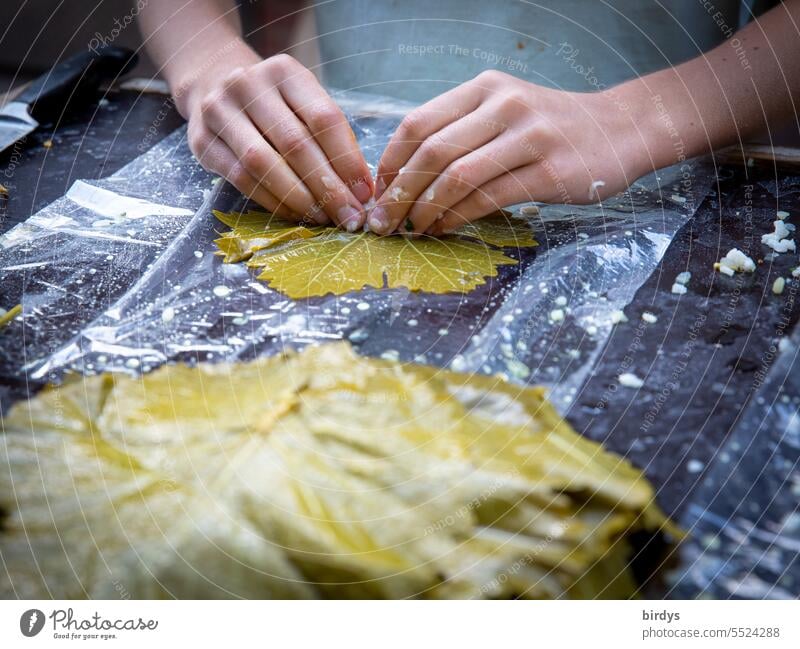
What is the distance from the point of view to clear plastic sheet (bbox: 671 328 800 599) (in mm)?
278

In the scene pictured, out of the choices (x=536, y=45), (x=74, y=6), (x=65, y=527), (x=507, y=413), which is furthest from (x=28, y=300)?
(x=74, y=6)

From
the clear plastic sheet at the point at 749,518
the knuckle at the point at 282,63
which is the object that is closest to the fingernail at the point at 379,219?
the knuckle at the point at 282,63

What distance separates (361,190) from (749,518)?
288mm

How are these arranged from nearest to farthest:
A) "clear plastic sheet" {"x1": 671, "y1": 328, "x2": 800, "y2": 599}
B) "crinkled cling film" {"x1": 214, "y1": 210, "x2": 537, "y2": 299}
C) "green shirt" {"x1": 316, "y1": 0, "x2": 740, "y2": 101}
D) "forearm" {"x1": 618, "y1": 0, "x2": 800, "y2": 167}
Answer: "clear plastic sheet" {"x1": 671, "y1": 328, "x2": 800, "y2": 599}
"crinkled cling film" {"x1": 214, "y1": 210, "x2": 537, "y2": 299}
"forearm" {"x1": 618, "y1": 0, "x2": 800, "y2": 167}
"green shirt" {"x1": 316, "y1": 0, "x2": 740, "y2": 101}

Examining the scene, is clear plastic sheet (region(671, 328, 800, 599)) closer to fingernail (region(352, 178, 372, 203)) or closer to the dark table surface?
the dark table surface

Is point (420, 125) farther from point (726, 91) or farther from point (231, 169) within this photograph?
point (726, 91)

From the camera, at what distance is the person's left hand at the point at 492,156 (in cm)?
44

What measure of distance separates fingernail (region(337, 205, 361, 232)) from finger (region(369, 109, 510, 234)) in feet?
0.05

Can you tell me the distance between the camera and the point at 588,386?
34 centimetres

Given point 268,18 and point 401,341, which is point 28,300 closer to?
point 401,341

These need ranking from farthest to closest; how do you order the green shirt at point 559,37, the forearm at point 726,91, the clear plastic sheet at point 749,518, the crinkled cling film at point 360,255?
the green shirt at point 559,37, the forearm at point 726,91, the crinkled cling film at point 360,255, the clear plastic sheet at point 749,518

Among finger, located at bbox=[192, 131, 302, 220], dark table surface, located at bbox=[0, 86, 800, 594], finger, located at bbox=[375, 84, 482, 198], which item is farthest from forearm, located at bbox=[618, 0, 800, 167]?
finger, located at bbox=[192, 131, 302, 220]

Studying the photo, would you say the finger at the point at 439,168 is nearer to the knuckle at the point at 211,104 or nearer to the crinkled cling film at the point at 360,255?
the crinkled cling film at the point at 360,255

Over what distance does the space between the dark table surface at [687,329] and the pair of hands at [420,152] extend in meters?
0.08
